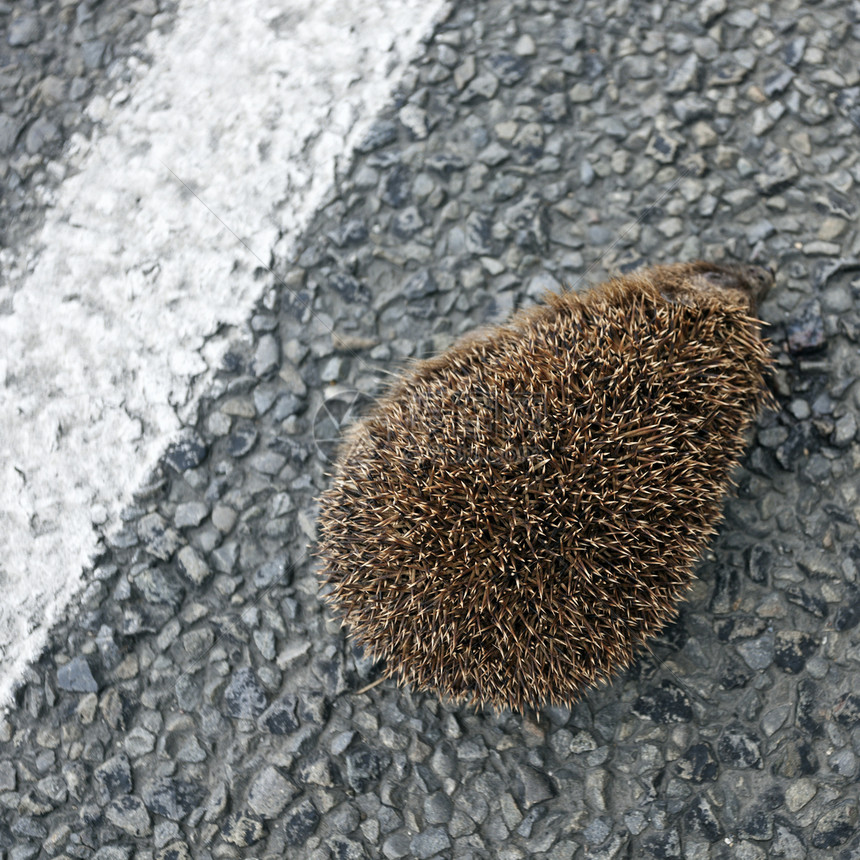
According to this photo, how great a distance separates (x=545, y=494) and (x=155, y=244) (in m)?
2.84

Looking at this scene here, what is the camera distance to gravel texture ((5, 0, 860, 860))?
348cm

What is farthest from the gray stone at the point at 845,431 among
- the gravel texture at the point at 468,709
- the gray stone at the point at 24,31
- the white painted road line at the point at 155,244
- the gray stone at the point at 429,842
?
the gray stone at the point at 24,31

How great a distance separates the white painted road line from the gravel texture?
0.18 m

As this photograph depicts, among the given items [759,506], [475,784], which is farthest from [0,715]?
[759,506]

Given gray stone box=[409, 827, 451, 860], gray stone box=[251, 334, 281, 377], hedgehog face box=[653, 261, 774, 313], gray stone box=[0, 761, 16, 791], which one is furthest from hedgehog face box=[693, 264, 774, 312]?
gray stone box=[0, 761, 16, 791]

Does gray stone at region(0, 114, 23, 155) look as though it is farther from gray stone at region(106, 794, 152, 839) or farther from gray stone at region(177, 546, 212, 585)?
gray stone at region(106, 794, 152, 839)

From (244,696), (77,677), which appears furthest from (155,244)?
(244,696)

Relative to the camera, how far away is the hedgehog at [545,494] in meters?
2.95

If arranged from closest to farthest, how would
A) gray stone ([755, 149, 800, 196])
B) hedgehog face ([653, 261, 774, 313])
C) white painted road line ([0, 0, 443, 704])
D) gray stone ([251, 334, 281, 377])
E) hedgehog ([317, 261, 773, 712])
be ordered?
hedgehog ([317, 261, 773, 712]) → hedgehog face ([653, 261, 774, 313]) → white painted road line ([0, 0, 443, 704]) → gray stone ([251, 334, 281, 377]) → gray stone ([755, 149, 800, 196])

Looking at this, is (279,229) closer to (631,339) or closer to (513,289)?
(513,289)

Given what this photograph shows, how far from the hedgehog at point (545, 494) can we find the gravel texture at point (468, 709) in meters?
0.42

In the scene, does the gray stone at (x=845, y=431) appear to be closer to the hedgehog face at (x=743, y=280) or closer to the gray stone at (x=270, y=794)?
the hedgehog face at (x=743, y=280)

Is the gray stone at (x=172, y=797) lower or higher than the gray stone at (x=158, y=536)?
lower

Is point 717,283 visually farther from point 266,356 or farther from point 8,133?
point 8,133
